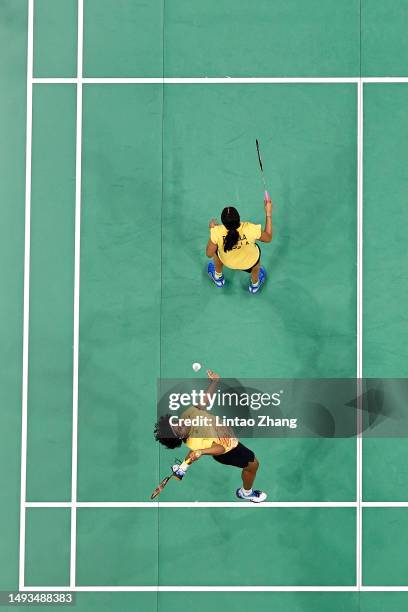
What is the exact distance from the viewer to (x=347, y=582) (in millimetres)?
6660

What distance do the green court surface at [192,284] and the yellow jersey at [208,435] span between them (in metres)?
0.23

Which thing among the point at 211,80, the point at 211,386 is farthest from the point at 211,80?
the point at 211,386

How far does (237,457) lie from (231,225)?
2.37 metres

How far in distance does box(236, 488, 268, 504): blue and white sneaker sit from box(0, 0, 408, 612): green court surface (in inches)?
3.1

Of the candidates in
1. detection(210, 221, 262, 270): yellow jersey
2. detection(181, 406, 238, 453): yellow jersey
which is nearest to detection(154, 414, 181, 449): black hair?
detection(181, 406, 238, 453): yellow jersey

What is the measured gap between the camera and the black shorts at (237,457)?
6.67m

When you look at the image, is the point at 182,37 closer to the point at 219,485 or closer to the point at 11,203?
the point at 11,203

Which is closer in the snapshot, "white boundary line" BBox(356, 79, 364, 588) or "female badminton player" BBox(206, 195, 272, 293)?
"female badminton player" BBox(206, 195, 272, 293)

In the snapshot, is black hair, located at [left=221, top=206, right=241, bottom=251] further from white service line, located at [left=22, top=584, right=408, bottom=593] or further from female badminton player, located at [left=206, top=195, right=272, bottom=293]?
white service line, located at [left=22, top=584, right=408, bottom=593]

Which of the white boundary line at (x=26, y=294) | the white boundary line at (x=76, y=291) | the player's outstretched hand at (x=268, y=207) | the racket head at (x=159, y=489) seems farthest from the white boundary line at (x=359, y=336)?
the white boundary line at (x=26, y=294)

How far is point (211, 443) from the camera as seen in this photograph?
263 inches

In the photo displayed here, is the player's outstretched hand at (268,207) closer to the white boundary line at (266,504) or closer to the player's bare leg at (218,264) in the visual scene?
the player's bare leg at (218,264)

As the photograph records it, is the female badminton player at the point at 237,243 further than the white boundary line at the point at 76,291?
No

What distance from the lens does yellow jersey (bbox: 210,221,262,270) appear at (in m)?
→ 6.58
